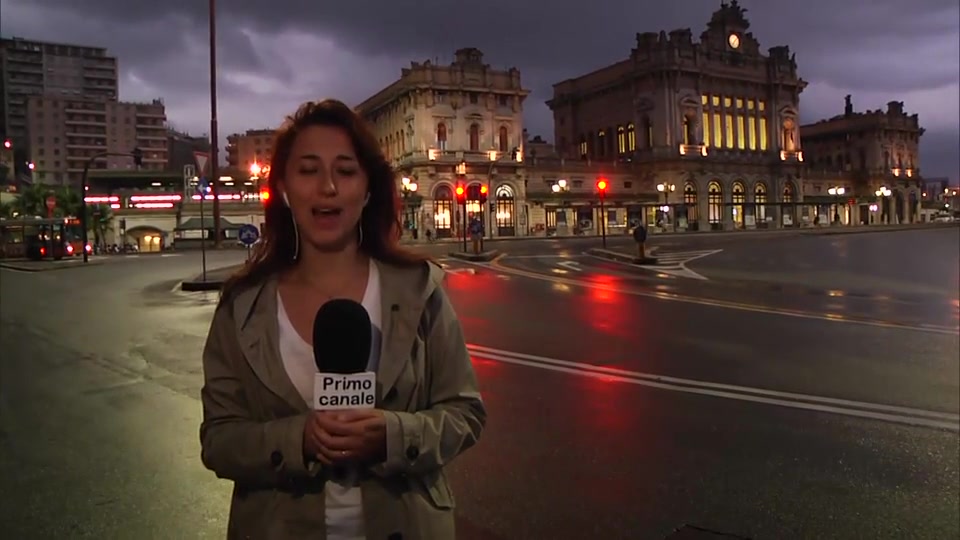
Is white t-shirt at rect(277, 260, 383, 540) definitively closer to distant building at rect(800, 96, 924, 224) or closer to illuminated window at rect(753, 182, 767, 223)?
illuminated window at rect(753, 182, 767, 223)

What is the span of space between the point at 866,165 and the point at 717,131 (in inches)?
1529

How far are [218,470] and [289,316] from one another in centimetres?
44

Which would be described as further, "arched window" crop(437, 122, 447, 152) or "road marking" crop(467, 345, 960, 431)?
"arched window" crop(437, 122, 447, 152)

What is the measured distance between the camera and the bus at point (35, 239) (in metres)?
19.9

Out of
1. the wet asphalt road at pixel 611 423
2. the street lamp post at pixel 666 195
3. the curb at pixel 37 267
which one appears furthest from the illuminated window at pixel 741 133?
the wet asphalt road at pixel 611 423

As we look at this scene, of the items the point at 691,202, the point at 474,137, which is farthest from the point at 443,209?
the point at 691,202

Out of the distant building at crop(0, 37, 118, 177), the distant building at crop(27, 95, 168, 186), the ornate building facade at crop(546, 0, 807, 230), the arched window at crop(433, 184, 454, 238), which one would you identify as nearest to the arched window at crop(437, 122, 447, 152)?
the arched window at crop(433, 184, 454, 238)

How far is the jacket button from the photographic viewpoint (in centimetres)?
189

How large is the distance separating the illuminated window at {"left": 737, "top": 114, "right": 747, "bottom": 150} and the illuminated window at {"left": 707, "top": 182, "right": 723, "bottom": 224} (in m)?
9.45

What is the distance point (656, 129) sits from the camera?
291 feet

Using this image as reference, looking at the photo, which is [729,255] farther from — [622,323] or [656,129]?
[656,129]

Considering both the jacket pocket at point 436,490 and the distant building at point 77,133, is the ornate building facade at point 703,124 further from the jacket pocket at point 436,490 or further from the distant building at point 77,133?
the jacket pocket at point 436,490

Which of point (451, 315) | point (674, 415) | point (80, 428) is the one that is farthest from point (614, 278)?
point (451, 315)

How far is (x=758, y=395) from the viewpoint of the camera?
7.52 metres
